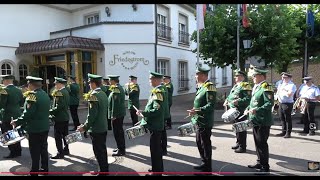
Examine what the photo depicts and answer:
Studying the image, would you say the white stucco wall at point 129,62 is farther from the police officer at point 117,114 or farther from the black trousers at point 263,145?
the black trousers at point 263,145

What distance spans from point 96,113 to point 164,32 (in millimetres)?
13836

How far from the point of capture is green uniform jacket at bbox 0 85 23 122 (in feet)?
23.1

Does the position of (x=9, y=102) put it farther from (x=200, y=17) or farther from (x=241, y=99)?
(x=200, y=17)

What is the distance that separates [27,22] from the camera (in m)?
17.9

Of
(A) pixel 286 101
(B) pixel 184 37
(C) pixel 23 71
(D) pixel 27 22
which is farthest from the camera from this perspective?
(B) pixel 184 37

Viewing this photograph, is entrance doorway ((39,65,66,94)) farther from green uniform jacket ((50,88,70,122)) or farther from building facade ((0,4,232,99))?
green uniform jacket ((50,88,70,122))

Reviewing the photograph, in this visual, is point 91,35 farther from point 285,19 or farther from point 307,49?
point 307,49

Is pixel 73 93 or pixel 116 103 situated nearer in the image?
pixel 116 103

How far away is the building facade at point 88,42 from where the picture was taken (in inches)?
655

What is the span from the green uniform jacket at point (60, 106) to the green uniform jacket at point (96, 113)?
5.56ft

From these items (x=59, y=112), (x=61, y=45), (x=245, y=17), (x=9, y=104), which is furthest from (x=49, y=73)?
(x=59, y=112)

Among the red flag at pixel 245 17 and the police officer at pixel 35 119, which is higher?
the red flag at pixel 245 17

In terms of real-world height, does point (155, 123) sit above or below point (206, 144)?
above

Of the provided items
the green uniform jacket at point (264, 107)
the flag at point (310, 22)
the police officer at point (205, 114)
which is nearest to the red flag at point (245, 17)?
the flag at point (310, 22)
